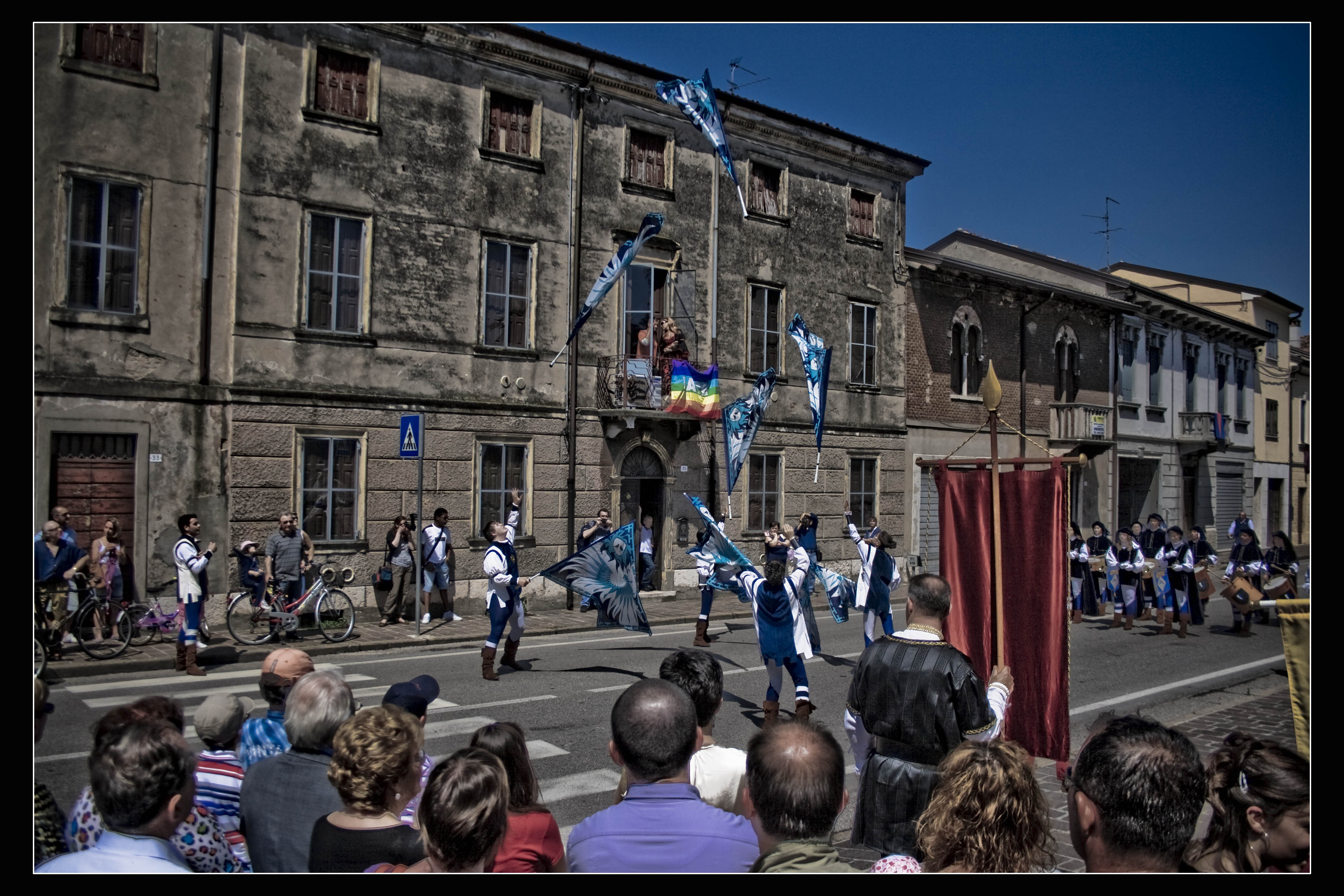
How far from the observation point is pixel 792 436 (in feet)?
72.6

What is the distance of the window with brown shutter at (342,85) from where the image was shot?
611 inches

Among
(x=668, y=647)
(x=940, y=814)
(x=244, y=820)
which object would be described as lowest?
(x=668, y=647)

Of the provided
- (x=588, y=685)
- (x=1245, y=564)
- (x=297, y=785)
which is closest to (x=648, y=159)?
(x=588, y=685)

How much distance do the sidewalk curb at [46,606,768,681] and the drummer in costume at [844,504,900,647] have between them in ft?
16.2

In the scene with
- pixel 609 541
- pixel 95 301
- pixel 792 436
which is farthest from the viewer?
pixel 792 436

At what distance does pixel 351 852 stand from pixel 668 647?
35.2 feet

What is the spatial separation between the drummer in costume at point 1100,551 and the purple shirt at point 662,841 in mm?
15876

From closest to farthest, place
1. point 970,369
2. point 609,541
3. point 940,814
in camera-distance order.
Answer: point 940,814 < point 609,541 < point 970,369

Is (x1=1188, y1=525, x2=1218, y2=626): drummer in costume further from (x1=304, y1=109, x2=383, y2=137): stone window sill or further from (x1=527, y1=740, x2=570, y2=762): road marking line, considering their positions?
(x1=304, y1=109, x2=383, y2=137): stone window sill

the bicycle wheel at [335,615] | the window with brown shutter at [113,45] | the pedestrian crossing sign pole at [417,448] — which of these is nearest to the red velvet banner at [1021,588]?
the pedestrian crossing sign pole at [417,448]

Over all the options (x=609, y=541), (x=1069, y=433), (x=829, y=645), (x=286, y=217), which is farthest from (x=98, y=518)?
(x=1069, y=433)

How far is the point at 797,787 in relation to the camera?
2889 mm

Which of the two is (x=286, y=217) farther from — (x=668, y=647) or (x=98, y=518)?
(x=668, y=647)

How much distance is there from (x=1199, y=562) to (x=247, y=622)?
15.4m
